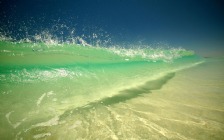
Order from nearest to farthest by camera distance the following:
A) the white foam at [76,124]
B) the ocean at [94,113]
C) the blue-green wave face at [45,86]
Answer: the ocean at [94,113] < the white foam at [76,124] < the blue-green wave face at [45,86]

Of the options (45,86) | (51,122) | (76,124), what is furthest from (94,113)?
(45,86)

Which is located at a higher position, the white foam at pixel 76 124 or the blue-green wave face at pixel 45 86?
the blue-green wave face at pixel 45 86

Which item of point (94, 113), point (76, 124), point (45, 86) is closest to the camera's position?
point (76, 124)

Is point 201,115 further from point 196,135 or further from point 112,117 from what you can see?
point 112,117

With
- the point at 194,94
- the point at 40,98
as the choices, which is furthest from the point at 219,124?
the point at 40,98

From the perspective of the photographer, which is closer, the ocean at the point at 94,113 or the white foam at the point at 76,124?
the ocean at the point at 94,113

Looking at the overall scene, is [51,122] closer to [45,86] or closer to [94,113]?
[94,113]

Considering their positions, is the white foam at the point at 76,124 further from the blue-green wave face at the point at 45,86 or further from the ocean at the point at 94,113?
the blue-green wave face at the point at 45,86

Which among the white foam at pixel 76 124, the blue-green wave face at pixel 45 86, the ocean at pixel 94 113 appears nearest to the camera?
the ocean at pixel 94 113

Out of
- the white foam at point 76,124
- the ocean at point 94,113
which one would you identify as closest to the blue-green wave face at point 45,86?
the ocean at point 94,113

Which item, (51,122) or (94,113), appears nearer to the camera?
(51,122)

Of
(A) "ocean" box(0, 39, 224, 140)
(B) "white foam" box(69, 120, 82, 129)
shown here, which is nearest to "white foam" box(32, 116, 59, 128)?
(A) "ocean" box(0, 39, 224, 140)
